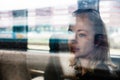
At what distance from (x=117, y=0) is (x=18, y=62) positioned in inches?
32.9

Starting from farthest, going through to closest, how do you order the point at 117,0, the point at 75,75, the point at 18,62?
the point at 18,62 < the point at 75,75 < the point at 117,0

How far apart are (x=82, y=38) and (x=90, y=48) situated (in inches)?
3.0

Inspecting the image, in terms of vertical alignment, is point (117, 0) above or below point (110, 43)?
above

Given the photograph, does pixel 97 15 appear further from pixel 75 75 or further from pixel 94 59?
pixel 75 75

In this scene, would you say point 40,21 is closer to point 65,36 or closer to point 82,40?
point 65,36

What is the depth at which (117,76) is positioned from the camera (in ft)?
4.47

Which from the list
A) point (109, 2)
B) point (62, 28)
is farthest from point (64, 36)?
point (109, 2)

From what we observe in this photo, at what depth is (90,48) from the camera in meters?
1.45

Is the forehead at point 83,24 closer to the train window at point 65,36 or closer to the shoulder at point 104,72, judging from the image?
the train window at point 65,36

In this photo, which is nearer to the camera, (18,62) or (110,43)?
(110,43)

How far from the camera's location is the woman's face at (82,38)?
144cm

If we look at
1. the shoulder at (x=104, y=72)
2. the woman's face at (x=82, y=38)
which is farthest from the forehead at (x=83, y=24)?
the shoulder at (x=104, y=72)

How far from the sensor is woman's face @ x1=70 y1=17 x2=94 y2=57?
4.72 feet

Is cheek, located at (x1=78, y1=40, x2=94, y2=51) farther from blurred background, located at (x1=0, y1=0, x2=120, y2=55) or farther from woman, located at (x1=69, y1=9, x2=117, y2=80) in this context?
blurred background, located at (x1=0, y1=0, x2=120, y2=55)
